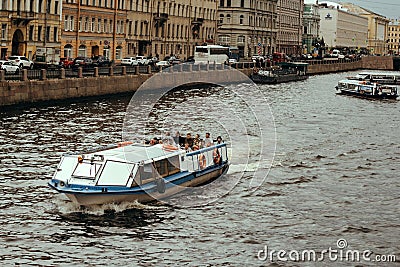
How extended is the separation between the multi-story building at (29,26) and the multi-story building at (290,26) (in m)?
71.3

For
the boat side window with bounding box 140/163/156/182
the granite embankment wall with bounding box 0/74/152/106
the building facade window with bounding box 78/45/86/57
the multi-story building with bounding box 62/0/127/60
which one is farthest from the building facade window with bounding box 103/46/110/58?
the boat side window with bounding box 140/163/156/182

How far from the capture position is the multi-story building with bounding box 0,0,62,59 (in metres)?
59.5

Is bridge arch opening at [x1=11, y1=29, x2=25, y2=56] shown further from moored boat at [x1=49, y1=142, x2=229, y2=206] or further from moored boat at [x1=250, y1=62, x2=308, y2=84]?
moored boat at [x1=49, y1=142, x2=229, y2=206]

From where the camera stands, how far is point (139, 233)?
69.5 feet

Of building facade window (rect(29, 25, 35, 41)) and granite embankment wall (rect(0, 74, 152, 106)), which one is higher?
building facade window (rect(29, 25, 35, 41))

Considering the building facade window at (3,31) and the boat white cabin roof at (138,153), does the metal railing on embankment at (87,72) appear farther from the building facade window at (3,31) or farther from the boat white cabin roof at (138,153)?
the boat white cabin roof at (138,153)

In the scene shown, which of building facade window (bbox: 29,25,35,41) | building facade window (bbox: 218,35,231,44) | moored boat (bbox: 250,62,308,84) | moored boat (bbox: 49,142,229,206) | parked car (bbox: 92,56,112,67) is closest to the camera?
moored boat (bbox: 49,142,229,206)

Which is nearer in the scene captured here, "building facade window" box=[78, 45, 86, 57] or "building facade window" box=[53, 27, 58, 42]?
"building facade window" box=[53, 27, 58, 42]

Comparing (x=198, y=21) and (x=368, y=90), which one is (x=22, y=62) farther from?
(x=198, y=21)

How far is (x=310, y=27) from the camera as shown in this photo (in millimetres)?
162750

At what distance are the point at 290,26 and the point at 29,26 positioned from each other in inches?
3299

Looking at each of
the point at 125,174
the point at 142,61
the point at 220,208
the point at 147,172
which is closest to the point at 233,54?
the point at 142,61

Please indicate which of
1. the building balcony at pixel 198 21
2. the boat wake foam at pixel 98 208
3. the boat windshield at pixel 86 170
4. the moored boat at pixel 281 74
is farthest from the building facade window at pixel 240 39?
the boat windshield at pixel 86 170

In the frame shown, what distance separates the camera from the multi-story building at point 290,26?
134250mm
